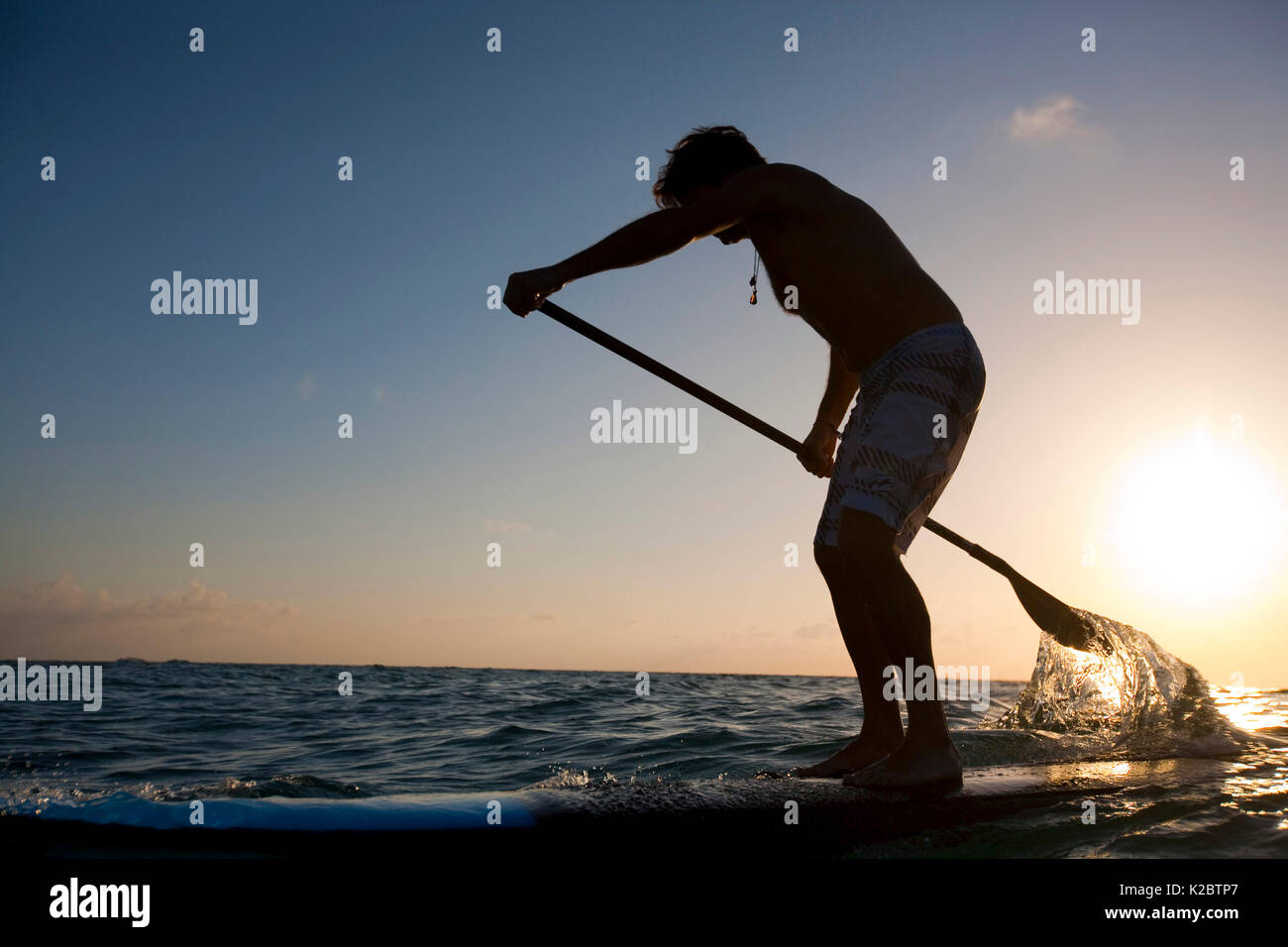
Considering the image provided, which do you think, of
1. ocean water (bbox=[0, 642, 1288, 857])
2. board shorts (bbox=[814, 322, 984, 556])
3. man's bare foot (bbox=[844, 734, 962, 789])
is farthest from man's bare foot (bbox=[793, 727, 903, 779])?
board shorts (bbox=[814, 322, 984, 556])

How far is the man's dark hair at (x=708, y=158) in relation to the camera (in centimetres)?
310

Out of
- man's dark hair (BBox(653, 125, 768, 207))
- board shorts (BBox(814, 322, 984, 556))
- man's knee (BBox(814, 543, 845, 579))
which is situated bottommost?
man's knee (BBox(814, 543, 845, 579))

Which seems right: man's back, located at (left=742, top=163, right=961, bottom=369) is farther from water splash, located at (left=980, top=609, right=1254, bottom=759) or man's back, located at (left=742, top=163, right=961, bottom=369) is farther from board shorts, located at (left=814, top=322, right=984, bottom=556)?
water splash, located at (left=980, top=609, right=1254, bottom=759)

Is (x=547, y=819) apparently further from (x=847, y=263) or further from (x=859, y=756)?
(x=847, y=263)

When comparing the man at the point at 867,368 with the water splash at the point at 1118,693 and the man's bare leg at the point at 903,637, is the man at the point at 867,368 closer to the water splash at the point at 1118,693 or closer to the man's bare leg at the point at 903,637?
the man's bare leg at the point at 903,637

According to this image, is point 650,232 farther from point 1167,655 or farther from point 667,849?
point 1167,655

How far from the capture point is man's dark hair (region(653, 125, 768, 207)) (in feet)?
10.2

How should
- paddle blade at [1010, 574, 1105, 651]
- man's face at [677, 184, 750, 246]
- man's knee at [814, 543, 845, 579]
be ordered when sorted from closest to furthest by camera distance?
man's knee at [814, 543, 845, 579], man's face at [677, 184, 750, 246], paddle blade at [1010, 574, 1105, 651]

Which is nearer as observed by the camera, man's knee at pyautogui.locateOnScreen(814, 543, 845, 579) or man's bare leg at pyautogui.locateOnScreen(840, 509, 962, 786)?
man's bare leg at pyautogui.locateOnScreen(840, 509, 962, 786)

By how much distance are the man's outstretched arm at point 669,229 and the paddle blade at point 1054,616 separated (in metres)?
2.48

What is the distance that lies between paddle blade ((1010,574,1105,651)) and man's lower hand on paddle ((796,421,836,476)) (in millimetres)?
1231

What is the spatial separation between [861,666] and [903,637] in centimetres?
48

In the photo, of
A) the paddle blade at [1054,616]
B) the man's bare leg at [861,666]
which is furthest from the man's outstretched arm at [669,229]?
the paddle blade at [1054,616]

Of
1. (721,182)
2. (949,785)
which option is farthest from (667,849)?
(721,182)
